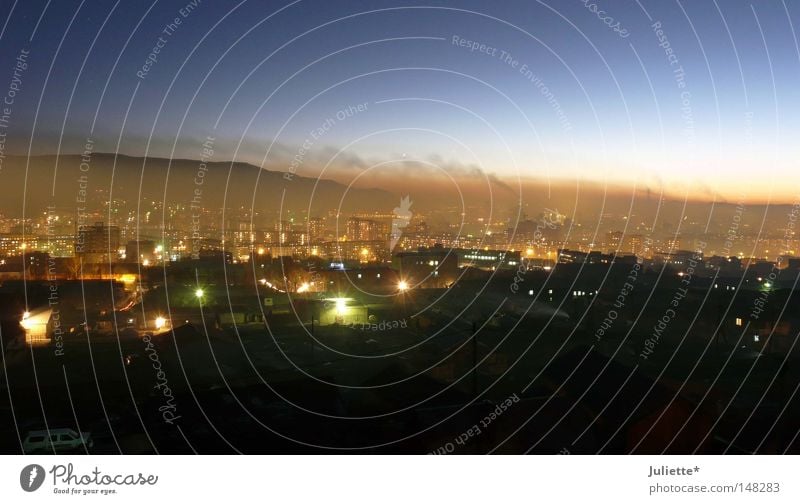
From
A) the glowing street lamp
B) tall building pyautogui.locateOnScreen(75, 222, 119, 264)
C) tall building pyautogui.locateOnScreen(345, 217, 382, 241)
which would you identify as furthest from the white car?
tall building pyautogui.locateOnScreen(345, 217, 382, 241)

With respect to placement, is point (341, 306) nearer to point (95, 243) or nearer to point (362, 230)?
point (95, 243)

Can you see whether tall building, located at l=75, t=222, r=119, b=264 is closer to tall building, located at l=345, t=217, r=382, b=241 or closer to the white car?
tall building, located at l=345, t=217, r=382, b=241

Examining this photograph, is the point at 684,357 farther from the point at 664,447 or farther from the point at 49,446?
the point at 49,446

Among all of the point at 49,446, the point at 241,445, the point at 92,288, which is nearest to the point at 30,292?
the point at 92,288

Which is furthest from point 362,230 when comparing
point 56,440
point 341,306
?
point 56,440

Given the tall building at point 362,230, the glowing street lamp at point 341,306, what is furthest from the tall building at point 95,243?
the tall building at point 362,230

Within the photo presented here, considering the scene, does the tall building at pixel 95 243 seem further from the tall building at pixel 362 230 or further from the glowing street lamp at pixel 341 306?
the tall building at pixel 362 230

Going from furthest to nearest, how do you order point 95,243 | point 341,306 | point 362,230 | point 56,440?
point 362,230 < point 95,243 < point 341,306 < point 56,440

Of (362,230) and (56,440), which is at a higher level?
(362,230)

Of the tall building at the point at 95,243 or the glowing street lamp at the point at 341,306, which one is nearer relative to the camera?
the glowing street lamp at the point at 341,306
